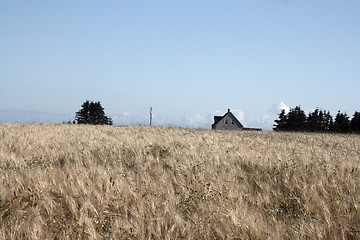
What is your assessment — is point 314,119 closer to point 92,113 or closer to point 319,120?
point 319,120

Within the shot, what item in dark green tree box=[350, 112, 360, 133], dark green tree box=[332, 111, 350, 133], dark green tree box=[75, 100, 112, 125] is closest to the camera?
dark green tree box=[350, 112, 360, 133]

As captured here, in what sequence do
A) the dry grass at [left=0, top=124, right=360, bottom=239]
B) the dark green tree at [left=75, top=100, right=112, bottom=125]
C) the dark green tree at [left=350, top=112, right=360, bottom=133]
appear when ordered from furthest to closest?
the dark green tree at [left=75, top=100, right=112, bottom=125]
the dark green tree at [left=350, top=112, right=360, bottom=133]
the dry grass at [left=0, top=124, right=360, bottom=239]

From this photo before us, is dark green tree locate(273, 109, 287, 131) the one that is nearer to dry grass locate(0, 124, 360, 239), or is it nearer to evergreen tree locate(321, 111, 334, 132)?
evergreen tree locate(321, 111, 334, 132)

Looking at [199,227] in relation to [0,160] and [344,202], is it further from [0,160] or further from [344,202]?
[0,160]

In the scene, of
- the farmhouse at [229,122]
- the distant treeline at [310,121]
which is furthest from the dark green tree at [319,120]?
the farmhouse at [229,122]

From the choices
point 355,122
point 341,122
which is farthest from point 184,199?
point 341,122

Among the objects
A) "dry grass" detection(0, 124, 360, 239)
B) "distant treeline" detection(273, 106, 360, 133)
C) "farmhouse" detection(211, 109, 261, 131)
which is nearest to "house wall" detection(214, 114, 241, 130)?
"farmhouse" detection(211, 109, 261, 131)

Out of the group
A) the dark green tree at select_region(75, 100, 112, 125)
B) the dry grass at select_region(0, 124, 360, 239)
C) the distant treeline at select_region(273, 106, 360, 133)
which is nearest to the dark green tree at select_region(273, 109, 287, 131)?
the distant treeline at select_region(273, 106, 360, 133)

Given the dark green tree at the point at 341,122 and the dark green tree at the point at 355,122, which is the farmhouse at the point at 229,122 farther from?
the dark green tree at the point at 355,122

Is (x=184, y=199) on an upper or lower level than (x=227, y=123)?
lower

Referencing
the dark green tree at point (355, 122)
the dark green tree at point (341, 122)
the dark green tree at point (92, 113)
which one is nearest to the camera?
the dark green tree at point (355, 122)

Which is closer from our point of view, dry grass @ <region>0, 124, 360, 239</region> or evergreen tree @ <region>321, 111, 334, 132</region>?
dry grass @ <region>0, 124, 360, 239</region>

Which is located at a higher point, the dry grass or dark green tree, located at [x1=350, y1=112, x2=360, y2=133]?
dark green tree, located at [x1=350, y1=112, x2=360, y2=133]

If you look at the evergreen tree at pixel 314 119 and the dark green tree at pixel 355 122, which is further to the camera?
the evergreen tree at pixel 314 119
